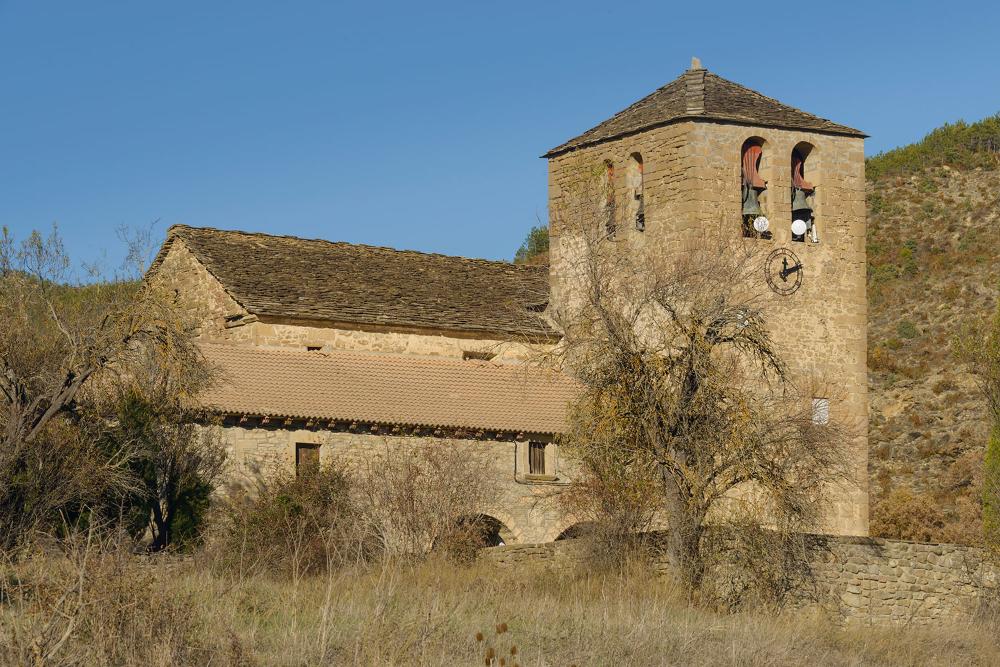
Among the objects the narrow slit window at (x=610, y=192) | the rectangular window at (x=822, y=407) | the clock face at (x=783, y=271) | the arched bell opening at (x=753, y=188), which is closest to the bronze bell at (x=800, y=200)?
the arched bell opening at (x=753, y=188)

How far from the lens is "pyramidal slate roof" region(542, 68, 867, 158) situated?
86.8 feet

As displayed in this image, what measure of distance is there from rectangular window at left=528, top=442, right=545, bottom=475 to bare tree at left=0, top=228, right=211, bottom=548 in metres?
7.17

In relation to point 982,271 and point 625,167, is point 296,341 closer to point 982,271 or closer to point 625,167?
point 625,167

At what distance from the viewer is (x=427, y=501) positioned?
74.5 feet

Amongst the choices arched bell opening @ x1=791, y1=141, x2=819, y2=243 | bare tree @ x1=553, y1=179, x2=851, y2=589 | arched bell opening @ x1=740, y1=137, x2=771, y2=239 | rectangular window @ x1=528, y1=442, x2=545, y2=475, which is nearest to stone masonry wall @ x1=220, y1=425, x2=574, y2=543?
rectangular window @ x1=528, y1=442, x2=545, y2=475

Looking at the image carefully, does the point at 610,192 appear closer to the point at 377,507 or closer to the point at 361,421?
the point at 361,421

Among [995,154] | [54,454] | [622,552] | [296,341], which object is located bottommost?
[622,552]

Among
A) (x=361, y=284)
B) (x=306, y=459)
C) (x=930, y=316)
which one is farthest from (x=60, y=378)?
(x=930, y=316)

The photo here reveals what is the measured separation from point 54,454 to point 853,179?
15.8m

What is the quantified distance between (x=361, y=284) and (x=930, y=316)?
2375cm

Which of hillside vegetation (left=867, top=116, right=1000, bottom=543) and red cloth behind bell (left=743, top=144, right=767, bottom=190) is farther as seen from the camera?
hillside vegetation (left=867, top=116, right=1000, bottom=543)

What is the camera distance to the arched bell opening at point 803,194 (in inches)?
1060

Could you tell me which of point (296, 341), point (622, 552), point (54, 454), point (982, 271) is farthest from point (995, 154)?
point (54, 454)

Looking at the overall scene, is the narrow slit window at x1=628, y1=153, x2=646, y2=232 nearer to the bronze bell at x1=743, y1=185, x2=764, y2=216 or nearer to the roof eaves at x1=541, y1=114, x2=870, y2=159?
the roof eaves at x1=541, y1=114, x2=870, y2=159
